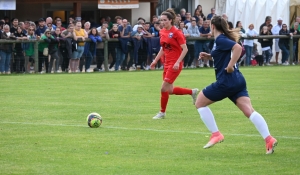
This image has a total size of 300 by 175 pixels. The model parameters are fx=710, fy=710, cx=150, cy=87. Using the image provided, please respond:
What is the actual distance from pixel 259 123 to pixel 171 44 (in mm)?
4578

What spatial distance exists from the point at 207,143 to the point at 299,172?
219 centimetres

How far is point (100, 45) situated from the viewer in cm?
2762

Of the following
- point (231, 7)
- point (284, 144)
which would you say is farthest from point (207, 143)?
point (231, 7)

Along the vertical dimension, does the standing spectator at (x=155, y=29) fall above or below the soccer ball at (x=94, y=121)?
above

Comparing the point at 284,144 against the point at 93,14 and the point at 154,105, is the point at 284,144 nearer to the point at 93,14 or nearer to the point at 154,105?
the point at 154,105

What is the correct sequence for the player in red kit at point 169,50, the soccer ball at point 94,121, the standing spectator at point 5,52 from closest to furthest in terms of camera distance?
1. the soccer ball at point 94,121
2. the player in red kit at point 169,50
3. the standing spectator at point 5,52

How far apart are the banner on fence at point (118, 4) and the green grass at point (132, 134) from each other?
11633mm

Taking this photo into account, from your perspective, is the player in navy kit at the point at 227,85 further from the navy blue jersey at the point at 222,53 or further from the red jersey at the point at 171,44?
the red jersey at the point at 171,44

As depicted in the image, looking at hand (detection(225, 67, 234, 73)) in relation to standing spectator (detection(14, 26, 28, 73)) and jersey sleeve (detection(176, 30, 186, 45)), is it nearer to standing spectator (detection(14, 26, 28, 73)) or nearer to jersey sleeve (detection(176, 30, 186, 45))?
jersey sleeve (detection(176, 30, 186, 45))

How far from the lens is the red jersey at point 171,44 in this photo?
13.2 metres

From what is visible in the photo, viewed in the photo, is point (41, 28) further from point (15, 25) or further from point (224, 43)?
point (224, 43)

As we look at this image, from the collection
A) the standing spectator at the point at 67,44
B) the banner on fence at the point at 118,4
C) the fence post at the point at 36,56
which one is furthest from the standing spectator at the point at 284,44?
the fence post at the point at 36,56

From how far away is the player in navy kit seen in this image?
9.05 m

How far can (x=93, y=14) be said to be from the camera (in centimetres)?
3538
